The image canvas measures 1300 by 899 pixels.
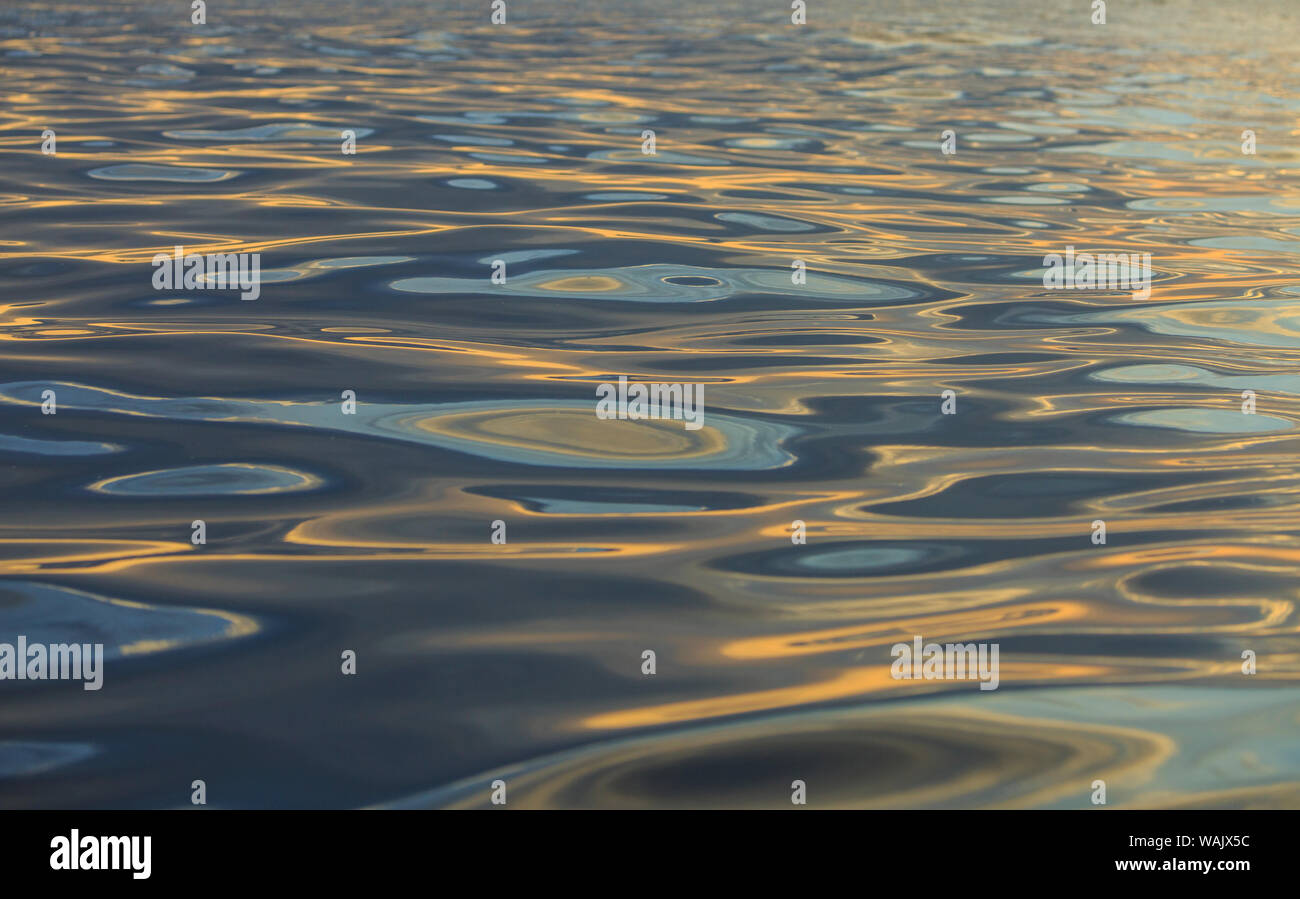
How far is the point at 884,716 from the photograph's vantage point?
2.44 m

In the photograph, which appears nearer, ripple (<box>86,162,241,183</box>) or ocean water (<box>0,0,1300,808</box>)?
ocean water (<box>0,0,1300,808</box>)

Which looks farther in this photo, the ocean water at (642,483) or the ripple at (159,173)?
the ripple at (159,173)

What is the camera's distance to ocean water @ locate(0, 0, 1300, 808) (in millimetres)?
2359

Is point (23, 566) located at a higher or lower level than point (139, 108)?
lower

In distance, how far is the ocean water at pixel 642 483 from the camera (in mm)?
2359

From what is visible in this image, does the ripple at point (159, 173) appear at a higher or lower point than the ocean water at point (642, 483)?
higher

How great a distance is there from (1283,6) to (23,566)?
80.1 ft

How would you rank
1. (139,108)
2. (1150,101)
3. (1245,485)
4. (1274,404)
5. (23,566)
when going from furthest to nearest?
(1150,101) < (139,108) < (1274,404) < (1245,485) < (23,566)

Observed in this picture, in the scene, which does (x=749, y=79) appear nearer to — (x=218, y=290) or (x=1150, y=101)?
(x=1150, y=101)

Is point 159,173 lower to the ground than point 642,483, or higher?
higher

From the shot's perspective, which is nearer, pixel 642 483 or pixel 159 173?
pixel 642 483

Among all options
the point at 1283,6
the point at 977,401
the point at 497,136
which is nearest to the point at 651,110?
the point at 497,136

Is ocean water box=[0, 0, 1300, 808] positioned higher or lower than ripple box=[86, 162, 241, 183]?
lower

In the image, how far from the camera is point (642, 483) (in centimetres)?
342
